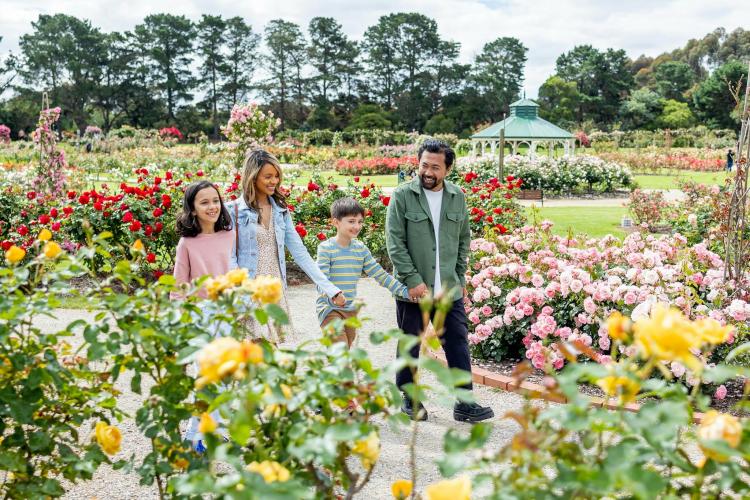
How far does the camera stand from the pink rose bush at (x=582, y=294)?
3709 mm

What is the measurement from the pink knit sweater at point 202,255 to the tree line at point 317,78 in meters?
40.2

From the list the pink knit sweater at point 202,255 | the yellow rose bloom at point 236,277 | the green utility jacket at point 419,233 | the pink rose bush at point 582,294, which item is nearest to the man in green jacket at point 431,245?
the green utility jacket at point 419,233

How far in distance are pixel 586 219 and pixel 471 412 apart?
823 centimetres

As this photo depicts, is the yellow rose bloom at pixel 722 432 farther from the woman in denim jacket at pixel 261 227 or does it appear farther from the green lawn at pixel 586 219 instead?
the green lawn at pixel 586 219

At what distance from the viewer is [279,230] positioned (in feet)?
10.4

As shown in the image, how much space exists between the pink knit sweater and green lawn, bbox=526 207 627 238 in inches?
254

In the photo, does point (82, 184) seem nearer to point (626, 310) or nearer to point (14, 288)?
point (626, 310)

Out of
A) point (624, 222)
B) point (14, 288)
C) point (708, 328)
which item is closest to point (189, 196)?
point (14, 288)

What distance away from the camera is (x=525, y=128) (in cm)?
1927

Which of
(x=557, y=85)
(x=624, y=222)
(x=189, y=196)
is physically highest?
(x=557, y=85)

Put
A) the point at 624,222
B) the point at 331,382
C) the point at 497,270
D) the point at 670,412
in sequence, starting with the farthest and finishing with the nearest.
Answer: the point at 624,222
the point at 497,270
the point at 331,382
the point at 670,412

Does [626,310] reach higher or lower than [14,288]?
lower

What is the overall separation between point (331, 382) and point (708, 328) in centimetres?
61

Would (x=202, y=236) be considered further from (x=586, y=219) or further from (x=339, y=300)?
(x=586, y=219)
